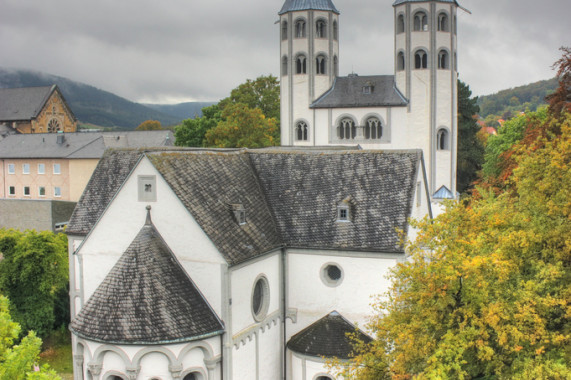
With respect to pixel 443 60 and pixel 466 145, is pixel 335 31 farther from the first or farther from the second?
pixel 466 145

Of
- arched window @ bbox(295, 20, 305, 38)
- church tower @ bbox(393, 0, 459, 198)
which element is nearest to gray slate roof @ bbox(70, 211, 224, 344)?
church tower @ bbox(393, 0, 459, 198)

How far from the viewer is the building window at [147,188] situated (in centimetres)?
2081

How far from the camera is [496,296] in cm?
1457

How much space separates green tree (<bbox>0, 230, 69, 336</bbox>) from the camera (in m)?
33.5

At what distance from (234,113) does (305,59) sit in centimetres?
854

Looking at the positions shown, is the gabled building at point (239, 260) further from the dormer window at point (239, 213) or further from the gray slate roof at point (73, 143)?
the gray slate roof at point (73, 143)

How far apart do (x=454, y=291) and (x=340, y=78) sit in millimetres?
42796

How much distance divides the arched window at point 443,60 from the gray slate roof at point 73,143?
107 feet

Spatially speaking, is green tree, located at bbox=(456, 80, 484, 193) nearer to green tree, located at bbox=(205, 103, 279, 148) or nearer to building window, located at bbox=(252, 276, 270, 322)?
green tree, located at bbox=(205, 103, 279, 148)

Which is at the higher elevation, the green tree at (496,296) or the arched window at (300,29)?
the arched window at (300,29)

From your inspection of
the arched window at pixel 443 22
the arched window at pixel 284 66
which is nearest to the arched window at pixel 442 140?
the arched window at pixel 443 22

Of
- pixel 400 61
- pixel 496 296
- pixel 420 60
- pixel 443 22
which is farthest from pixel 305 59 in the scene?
pixel 496 296

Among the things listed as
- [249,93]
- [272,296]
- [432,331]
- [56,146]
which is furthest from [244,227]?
[56,146]

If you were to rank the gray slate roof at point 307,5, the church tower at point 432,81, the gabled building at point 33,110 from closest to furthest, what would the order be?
the church tower at point 432,81 → the gray slate roof at point 307,5 → the gabled building at point 33,110
